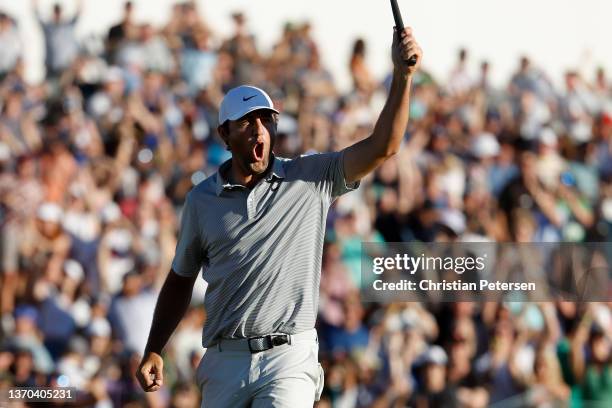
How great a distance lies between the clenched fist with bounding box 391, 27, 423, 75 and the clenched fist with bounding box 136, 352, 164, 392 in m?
1.42

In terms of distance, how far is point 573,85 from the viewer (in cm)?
1085

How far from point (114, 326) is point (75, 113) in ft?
5.67

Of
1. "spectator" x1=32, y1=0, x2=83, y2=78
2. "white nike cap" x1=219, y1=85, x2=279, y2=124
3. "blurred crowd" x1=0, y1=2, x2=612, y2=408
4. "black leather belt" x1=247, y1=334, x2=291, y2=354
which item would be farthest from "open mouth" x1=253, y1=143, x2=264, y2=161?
"spectator" x1=32, y1=0, x2=83, y2=78

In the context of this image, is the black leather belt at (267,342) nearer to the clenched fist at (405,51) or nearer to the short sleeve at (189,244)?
the short sleeve at (189,244)

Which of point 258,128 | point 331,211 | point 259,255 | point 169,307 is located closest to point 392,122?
point 258,128

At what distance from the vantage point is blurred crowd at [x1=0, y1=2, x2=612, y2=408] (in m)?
9.02

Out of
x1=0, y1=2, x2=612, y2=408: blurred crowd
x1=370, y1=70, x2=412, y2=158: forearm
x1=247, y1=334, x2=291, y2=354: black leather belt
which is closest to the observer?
x1=370, y1=70, x2=412, y2=158: forearm

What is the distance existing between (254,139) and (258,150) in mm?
41

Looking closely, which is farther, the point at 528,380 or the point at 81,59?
the point at 81,59

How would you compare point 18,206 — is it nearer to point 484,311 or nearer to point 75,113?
point 75,113

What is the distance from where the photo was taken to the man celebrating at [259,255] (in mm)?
4445

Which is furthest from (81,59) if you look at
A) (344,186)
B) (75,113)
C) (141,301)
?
(344,186)

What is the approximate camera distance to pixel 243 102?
15.1ft

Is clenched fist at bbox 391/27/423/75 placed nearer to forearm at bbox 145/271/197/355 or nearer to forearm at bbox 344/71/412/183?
forearm at bbox 344/71/412/183
